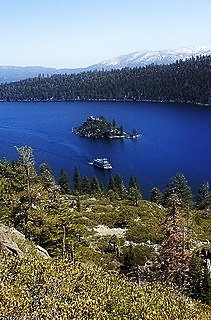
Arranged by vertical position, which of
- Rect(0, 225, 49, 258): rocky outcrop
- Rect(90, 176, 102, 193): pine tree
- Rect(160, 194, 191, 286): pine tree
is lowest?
Rect(90, 176, 102, 193): pine tree

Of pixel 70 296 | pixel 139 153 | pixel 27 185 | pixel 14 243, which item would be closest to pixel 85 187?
pixel 139 153

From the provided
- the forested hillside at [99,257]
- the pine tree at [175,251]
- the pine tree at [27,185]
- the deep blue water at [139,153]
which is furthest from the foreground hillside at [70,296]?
Answer: the deep blue water at [139,153]

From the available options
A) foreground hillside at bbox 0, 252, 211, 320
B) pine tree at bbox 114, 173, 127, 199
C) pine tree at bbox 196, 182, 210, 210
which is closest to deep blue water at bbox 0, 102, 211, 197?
pine tree at bbox 114, 173, 127, 199

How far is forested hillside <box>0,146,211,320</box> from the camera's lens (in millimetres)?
15648

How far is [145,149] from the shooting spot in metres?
166

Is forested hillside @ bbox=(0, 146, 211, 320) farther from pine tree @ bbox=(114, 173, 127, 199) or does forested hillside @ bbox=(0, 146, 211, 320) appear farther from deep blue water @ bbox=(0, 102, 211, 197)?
deep blue water @ bbox=(0, 102, 211, 197)

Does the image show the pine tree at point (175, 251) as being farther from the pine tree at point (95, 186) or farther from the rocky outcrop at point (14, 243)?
the pine tree at point (95, 186)

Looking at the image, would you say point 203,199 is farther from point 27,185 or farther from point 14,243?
point 14,243

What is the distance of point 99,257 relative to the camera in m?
45.0

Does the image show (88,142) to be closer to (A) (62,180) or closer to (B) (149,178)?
(B) (149,178)

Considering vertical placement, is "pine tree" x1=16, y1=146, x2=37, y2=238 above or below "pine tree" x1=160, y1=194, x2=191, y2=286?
above

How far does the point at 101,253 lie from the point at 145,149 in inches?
4730

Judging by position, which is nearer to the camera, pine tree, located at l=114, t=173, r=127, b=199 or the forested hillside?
the forested hillside

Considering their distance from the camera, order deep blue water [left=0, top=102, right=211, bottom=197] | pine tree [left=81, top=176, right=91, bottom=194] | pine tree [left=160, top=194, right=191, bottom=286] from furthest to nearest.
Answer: deep blue water [left=0, top=102, right=211, bottom=197]
pine tree [left=81, top=176, right=91, bottom=194]
pine tree [left=160, top=194, right=191, bottom=286]
